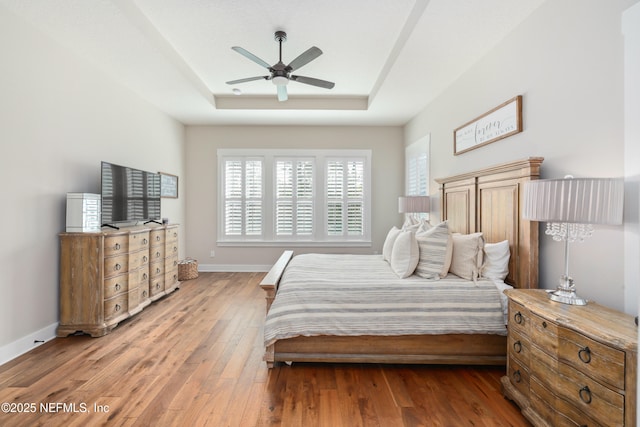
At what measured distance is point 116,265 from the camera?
324 cm

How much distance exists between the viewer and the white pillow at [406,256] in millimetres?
2680

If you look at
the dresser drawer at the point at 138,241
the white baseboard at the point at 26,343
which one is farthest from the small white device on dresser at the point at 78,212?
the white baseboard at the point at 26,343

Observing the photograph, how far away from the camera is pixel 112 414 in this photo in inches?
73.1

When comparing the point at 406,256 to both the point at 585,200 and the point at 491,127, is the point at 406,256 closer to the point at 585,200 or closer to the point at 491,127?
the point at 585,200

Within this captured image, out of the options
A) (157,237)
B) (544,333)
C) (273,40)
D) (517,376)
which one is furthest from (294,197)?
(544,333)

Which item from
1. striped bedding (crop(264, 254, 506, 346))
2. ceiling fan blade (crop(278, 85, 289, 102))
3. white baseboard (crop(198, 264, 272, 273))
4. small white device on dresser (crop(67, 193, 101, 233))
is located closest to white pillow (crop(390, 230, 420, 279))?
striped bedding (crop(264, 254, 506, 346))

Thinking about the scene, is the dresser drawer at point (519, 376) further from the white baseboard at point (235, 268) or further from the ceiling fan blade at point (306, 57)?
the white baseboard at point (235, 268)

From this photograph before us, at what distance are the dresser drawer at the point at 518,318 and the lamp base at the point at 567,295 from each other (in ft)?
0.56

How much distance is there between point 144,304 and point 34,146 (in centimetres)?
198

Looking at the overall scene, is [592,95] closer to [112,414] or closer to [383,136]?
[112,414]

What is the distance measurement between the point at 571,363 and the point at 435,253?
1241 millimetres

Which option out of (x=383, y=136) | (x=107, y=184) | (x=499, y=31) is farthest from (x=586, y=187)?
(x=383, y=136)

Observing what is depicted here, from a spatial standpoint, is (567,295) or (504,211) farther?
(504,211)

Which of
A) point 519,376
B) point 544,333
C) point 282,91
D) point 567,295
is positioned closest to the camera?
point 544,333
